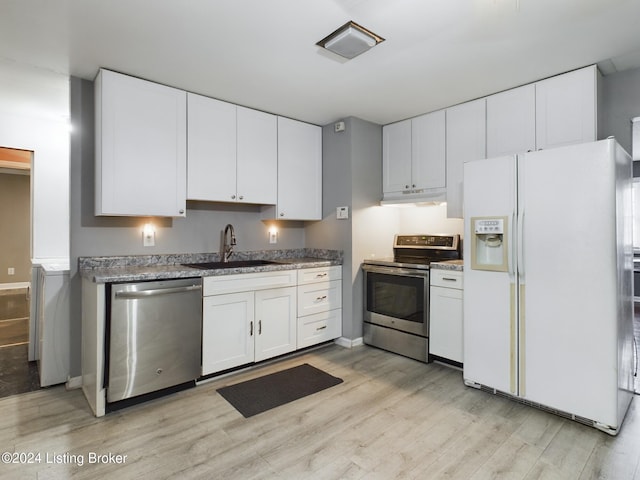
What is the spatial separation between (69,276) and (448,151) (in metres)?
3.42

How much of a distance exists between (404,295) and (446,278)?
0.47m

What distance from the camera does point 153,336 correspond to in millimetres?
2406

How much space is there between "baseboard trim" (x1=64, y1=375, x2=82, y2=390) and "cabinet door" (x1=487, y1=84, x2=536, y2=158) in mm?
3818

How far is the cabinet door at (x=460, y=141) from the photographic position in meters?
3.09

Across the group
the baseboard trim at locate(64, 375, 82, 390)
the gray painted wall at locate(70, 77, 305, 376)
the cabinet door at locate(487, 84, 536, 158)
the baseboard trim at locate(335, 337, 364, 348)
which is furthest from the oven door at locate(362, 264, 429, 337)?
the baseboard trim at locate(64, 375, 82, 390)

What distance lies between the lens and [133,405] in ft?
7.86

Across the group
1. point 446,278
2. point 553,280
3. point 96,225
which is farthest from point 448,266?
point 96,225

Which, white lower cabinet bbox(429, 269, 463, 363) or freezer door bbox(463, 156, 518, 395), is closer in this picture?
freezer door bbox(463, 156, 518, 395)

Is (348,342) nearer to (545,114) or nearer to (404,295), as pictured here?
(404,295)

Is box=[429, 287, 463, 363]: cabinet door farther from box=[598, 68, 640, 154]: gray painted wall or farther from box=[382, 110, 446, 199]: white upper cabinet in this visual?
box=[598, 68, 640, 154]: gray painted wall

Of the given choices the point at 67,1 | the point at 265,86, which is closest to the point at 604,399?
the point at 265,86

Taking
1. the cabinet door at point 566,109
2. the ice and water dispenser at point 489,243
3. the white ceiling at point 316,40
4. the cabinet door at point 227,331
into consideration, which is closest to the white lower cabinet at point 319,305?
the cabinet door at point 227,331

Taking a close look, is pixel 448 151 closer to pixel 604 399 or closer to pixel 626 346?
pixel 626 346

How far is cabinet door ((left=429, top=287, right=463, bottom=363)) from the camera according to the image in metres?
2.96
